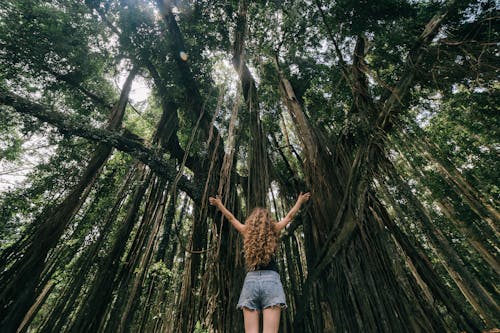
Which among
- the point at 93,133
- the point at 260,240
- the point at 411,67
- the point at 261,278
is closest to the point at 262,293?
the point at 261,278

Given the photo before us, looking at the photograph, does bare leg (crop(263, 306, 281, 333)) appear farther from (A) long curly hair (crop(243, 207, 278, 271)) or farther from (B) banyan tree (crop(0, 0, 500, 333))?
(B) banyan tree (crop(0, 0, 500, 333))

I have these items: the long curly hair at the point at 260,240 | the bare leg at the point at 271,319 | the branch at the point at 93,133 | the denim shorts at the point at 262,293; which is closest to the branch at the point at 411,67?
the long curly hair at the point at 260,240

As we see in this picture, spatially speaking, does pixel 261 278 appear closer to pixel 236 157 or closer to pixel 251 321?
pixel 251 321

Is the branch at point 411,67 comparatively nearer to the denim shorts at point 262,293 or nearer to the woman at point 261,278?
the woman at point 261,278

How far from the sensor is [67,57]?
3.64 metres

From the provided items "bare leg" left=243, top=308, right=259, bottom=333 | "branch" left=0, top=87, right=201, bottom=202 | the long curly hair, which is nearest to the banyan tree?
"branch" left=0, top=87, right=201, bottom=202

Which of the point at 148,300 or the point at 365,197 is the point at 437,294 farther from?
the point at 148,300

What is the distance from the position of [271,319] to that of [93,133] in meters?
2.83

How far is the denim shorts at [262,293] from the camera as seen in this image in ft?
4.79

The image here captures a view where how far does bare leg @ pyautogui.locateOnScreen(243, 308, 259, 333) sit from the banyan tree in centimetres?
63

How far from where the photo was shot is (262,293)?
4.91 ft

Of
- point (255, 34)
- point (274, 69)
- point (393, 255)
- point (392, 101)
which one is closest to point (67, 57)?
point (255, 34)

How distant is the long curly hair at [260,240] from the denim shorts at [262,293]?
0.10 meters

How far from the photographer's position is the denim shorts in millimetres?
1460
